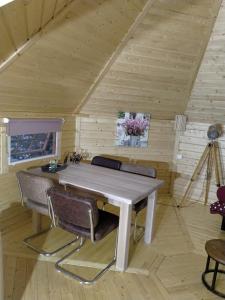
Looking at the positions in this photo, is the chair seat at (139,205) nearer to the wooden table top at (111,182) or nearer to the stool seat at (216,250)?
the wooden table top at (111,182)

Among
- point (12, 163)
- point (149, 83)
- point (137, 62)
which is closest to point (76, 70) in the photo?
point (137, 62)

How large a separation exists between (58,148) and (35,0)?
8.61 ft

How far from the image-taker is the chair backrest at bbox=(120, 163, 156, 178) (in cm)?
331

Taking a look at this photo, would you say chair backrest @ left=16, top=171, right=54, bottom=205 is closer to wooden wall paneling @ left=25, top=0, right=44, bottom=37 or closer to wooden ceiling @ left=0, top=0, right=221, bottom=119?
wooden ceiling @ left=0, top=0, right=221, bottom=119

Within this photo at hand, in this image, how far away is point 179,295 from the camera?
239cm

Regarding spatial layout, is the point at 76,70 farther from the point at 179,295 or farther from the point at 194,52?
the point at 179,295

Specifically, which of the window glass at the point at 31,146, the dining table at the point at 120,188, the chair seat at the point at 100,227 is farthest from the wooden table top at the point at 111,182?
the window glass at the point at 31,146

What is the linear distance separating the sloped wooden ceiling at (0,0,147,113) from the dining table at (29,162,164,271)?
1.03m

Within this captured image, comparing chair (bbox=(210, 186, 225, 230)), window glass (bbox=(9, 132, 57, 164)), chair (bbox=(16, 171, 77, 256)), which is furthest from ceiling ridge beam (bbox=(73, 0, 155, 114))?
chair (bbox=(210, 186, 225, 230))

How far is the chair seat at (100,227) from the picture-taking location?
2.43m

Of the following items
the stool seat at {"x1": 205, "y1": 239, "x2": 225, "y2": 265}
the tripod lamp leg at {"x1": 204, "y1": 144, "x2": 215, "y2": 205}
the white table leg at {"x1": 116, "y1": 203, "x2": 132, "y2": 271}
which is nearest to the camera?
the stool seat at {"x1": 205, "y1": 239, "x2": 225, "y2": 265}

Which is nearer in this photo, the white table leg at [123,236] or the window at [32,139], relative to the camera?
the white table leg at [123,236]

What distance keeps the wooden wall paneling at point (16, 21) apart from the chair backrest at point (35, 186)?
4.23 ft

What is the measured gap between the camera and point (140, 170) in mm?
3387
